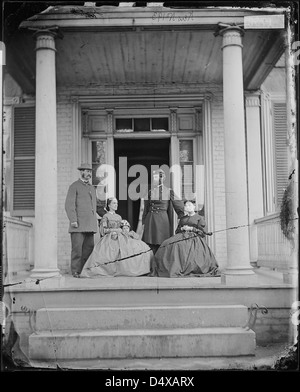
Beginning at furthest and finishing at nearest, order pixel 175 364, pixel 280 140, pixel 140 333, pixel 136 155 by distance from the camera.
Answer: pixel 136 155 → pixel 280 140 → pixel 140 333 → pixel 175 364

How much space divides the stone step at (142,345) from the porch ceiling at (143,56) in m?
3.53

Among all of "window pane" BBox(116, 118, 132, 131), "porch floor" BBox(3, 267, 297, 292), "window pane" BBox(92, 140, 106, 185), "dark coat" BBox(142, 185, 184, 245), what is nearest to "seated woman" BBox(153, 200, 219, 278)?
"porch floor" BBox(3, 267, 297, 292)

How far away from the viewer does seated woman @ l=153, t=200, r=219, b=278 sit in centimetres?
678

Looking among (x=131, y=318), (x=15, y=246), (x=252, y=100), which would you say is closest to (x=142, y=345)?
(x=131, y=318)

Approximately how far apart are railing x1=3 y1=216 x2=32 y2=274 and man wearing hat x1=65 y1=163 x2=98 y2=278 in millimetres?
591

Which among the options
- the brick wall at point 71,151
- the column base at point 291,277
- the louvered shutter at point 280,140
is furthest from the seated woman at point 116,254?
the louvered shutter at point 280,140

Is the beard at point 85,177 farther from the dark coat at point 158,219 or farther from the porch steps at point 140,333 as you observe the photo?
the porch steps at point 140,333

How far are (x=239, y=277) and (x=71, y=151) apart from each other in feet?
11.3

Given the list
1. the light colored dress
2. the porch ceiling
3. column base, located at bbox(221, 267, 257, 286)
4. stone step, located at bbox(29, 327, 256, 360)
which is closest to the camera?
stone step, located at bbox(29, 327, 256, 360)

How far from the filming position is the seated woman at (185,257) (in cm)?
678

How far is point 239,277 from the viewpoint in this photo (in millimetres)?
6004

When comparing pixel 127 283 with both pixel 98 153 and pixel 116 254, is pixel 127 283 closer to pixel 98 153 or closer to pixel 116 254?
pixel 116 254

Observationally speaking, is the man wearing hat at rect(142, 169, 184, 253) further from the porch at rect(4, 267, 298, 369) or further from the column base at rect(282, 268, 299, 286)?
the column base at rect(282, 268, 299, 286)
